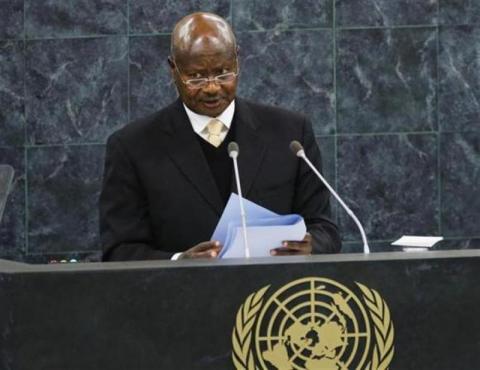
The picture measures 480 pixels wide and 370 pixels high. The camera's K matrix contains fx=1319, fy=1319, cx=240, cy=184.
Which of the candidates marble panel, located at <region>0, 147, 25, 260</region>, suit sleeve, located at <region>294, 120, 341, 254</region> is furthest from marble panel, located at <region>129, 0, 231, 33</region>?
suit sleeve, located at <region>294, 120, 341, 254</region>

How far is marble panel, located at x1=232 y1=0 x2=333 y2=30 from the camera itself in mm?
7184

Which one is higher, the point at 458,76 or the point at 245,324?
the point at 458,76

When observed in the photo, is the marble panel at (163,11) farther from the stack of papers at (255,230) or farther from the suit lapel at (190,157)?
the stack of papers at (255,230)

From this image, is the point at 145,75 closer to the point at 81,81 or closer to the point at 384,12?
the point at 81,81

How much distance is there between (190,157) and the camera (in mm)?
4008

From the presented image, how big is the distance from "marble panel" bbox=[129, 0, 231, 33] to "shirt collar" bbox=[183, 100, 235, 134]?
3.20m

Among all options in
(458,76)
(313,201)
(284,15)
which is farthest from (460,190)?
(313,201)

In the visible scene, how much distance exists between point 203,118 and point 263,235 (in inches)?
29.5

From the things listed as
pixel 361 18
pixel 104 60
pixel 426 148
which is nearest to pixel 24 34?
pixel 104 60

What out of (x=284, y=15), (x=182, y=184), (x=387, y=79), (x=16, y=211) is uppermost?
(x=284, y=15)

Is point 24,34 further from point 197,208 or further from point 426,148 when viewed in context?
point 197,208

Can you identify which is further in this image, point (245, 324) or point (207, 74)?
point (207, 74)

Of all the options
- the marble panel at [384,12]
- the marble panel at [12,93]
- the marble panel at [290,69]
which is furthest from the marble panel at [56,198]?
the marble panel at [384,12]

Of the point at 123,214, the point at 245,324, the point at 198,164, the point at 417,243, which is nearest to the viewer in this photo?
the point at 245,324
